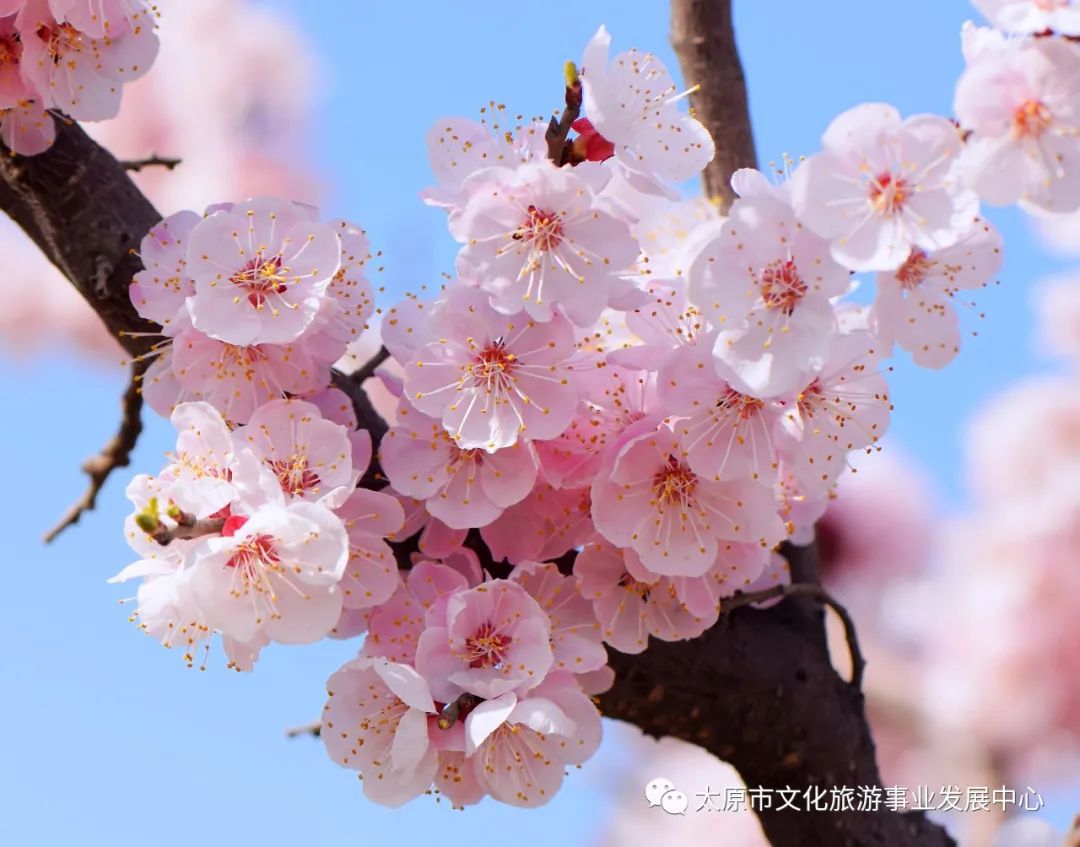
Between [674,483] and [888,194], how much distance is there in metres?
0.29

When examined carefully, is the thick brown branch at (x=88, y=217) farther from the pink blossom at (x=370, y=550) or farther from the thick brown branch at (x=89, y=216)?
the pink blossom at (x=370, y=550)

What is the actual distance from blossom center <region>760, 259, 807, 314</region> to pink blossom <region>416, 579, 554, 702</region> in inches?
12.1

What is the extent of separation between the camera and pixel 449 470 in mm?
1008

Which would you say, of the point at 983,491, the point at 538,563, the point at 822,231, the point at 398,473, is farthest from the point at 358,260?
the point at 983,491

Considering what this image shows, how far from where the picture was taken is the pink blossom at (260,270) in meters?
0.95

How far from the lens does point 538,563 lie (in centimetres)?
103

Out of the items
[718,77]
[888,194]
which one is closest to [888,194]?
[888,194]

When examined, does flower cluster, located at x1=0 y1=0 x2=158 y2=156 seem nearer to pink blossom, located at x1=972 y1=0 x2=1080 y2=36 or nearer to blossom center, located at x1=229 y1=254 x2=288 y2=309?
blossom center, located at x1=229 y1=254 x2=288 y2=309

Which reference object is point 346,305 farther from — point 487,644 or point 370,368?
point 487,644

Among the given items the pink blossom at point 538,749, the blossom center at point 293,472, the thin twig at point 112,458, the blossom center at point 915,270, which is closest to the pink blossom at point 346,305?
the blossom center at point 293,472

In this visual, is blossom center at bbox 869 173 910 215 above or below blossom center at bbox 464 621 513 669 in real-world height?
above

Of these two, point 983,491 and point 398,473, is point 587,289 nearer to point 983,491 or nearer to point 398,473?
point 398,473

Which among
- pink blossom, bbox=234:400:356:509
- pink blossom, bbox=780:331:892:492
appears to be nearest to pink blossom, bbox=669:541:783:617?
pink blossom, bbox=780:331:892:492

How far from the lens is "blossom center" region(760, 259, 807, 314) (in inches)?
34.4
